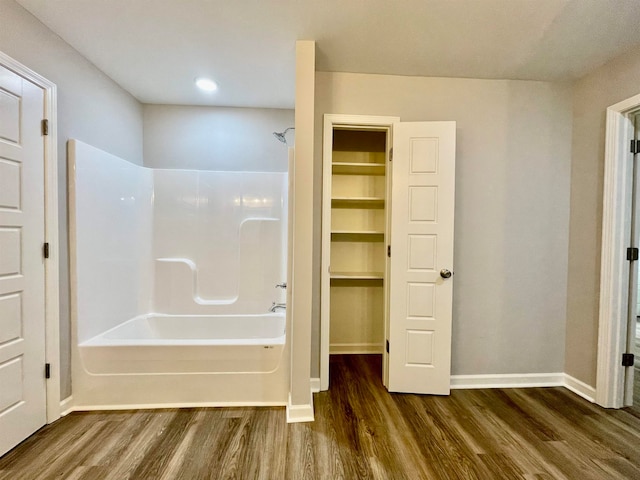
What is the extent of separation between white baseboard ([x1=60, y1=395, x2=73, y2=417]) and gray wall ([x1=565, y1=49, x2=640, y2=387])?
151 inches

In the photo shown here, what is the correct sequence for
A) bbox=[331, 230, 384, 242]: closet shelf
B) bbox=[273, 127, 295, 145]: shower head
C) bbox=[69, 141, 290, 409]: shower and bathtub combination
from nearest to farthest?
bbox=[69, 141, 290, 409]: shower and bathtub combination < bbox=[273, 127, 295, 145]: shower head < bbox=[331, 230, 384, 242]: closet shelf

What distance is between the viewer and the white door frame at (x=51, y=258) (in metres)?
1.85

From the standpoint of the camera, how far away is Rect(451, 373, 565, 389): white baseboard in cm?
247

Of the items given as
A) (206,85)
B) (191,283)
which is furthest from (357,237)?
(206,85)

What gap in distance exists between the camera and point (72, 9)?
1.73 metres

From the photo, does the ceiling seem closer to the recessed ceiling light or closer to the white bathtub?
the recessed ceiling light

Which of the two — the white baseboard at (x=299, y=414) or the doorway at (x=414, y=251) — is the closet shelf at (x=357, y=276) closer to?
the doorway at (x=414, y=251)

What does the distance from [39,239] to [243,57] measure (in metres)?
1.81

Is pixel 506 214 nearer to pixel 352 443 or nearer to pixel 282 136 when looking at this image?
pixel 352 443

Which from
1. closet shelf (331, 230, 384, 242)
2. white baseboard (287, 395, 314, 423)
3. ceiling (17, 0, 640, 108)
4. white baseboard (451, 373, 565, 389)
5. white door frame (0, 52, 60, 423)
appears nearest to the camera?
ceiling (17, 0, 640, 108)

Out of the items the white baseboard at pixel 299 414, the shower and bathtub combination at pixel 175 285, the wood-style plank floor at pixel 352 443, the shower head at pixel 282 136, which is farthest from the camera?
the shower head at pixel 282 136

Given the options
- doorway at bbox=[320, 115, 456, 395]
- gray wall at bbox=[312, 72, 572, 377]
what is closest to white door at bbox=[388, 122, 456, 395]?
doorway at bbox=[320, 115, 456, 395]

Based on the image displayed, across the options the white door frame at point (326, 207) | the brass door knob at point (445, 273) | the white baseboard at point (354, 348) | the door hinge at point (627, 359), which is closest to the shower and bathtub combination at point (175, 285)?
the white door frame at point (326, 207)

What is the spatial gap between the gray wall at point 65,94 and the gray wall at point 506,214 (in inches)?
90.5
